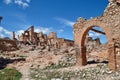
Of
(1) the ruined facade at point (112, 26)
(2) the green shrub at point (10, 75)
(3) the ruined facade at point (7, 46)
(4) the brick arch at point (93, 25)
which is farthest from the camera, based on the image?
(3) the ruined facade at point (7, 46)

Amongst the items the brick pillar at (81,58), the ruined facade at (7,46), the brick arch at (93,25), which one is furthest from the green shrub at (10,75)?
the ruined facade at (7,46)

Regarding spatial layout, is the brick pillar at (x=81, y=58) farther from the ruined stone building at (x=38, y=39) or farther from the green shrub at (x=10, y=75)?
the ruined stone building at (x=38, y=39)

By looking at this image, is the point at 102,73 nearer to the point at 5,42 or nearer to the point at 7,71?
the point at 7,71

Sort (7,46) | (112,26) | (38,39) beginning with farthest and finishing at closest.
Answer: (38,39), (7,46), (112,26)

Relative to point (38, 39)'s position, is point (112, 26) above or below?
below

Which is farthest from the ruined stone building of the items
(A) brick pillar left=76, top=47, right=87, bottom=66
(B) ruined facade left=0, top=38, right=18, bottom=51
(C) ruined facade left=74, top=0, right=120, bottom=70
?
(C) ruined facade left=74, top=0, right=120, bottom=70

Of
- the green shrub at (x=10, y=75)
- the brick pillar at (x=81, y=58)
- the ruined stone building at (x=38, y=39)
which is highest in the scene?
the ruined stone building at (x=38, y=39)

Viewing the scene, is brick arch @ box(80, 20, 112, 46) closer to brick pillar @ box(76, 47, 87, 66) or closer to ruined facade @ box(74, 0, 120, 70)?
ruined facade @ box(74, 0, 120, 70)

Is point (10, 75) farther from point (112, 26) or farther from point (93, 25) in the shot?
point (112, 26)

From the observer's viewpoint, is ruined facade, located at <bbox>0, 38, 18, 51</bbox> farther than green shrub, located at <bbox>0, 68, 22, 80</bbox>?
Yes

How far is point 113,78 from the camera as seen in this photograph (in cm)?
1583

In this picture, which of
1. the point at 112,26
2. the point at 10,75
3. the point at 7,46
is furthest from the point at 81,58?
the point at 7,46

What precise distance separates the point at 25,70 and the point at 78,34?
19.1 feet

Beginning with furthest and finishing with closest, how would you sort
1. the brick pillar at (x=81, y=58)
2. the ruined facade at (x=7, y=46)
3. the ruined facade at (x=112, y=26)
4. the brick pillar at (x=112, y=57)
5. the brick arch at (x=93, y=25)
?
the ruined facade at (x=7, y=46), the brick pillar at (x=81, y=58), the brick arch at (x=93, y=25), the ruined facade at (x=112, y=26), the brick pillar at (x=112, y=57)
